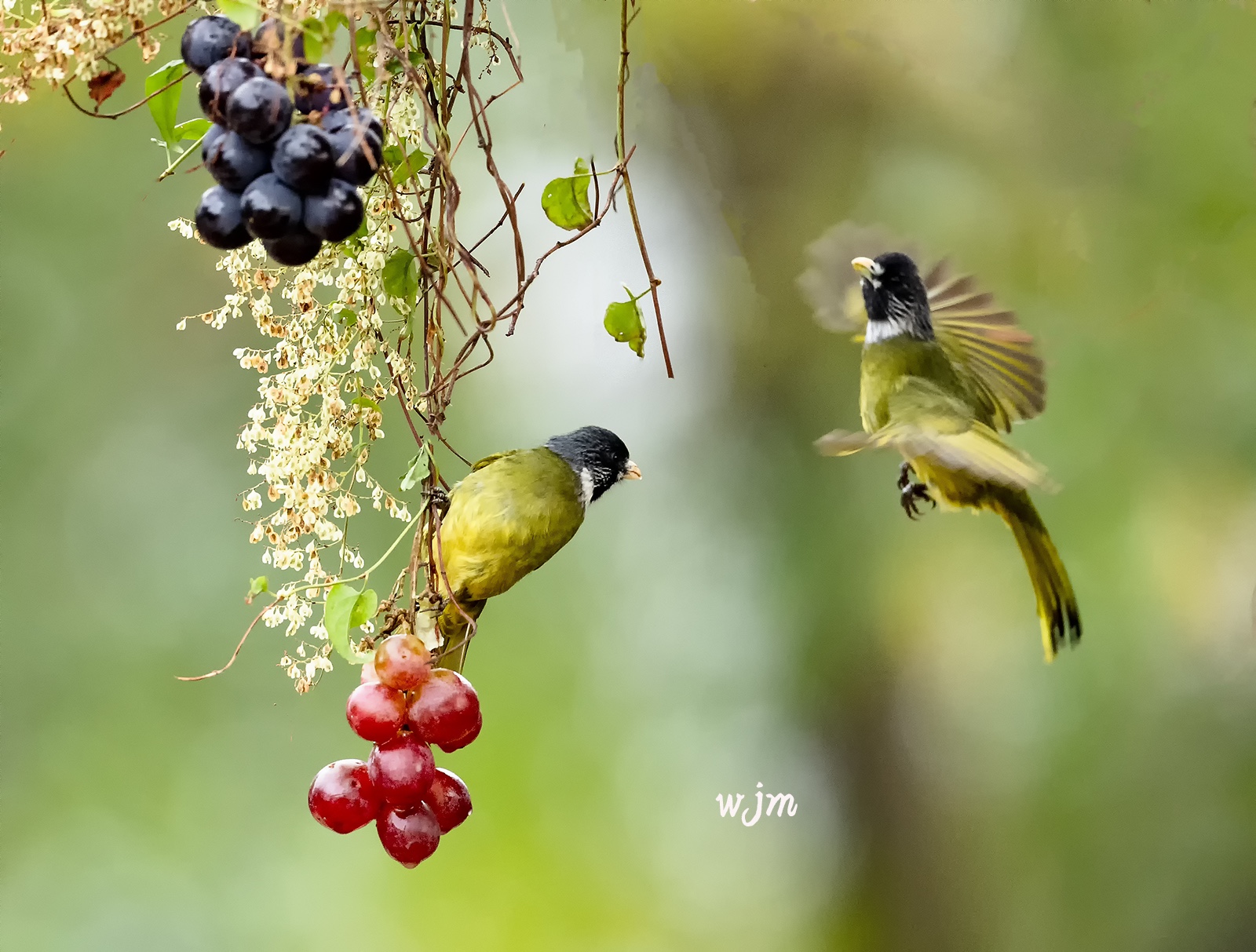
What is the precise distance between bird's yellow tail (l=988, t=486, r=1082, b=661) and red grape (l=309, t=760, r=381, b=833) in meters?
0.69

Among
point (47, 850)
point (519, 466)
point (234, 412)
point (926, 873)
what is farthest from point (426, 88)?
point (47, 850)

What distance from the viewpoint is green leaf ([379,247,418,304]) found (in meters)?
0.71

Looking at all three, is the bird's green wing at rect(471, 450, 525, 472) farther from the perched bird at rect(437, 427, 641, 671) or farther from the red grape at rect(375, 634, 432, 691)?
the red grape at rect(375, 634, 432, 691)

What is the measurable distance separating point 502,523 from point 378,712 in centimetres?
36

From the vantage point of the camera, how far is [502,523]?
37.6 inches

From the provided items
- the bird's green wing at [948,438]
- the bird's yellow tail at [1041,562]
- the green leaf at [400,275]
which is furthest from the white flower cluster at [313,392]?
the bird's yellow tail at [1041,562]

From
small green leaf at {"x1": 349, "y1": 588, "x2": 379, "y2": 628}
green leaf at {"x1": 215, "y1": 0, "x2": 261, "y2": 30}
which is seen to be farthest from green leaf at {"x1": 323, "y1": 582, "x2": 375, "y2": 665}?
green leaf at {"x1": 215, "y1": 0, "x2": 261, "y2": 30}

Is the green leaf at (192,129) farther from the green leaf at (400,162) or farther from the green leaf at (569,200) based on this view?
the green leaf at (569,200)

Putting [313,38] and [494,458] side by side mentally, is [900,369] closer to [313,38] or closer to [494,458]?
[494,458]

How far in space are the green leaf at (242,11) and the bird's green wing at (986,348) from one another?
76 cm

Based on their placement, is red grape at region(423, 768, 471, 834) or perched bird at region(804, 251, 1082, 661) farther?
perched bird at region(804, 251, 1082, 661)

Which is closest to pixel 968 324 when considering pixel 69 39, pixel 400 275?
pixel 400 275

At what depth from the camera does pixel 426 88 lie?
2.32 ft

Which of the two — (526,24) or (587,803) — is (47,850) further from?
(526,24)
